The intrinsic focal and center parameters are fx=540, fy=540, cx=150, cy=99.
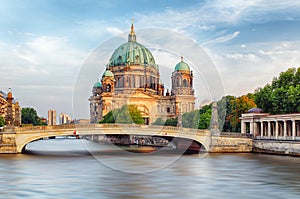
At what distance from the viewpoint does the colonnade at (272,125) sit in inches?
2068

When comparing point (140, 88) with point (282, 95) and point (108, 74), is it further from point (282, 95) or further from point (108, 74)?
point (282, 95)

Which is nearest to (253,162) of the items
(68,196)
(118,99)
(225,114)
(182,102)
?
(68,196)

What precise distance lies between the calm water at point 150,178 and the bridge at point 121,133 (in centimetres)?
362

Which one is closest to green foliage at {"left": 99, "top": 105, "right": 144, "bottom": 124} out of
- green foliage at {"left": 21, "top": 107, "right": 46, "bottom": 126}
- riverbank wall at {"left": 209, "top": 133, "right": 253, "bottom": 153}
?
riverbank wall at {"left": 209, "top": 133, "right": 253, "bottom": 153}

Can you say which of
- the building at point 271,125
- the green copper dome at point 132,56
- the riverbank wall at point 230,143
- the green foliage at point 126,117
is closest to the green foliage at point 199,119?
the green foliage at point 126,117

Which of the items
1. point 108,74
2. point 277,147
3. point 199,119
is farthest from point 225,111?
point 108,74

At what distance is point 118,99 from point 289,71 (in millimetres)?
62051

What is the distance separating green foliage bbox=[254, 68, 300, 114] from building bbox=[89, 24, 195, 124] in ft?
130

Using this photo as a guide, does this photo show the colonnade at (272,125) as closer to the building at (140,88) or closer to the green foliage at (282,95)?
the green foliage at (282,95)

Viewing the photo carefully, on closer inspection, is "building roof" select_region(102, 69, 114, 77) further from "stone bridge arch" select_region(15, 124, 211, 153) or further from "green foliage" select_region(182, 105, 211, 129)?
"stone bridge arch" select_region(15, 124, 211, 153)

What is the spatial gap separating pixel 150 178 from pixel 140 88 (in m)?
87.2

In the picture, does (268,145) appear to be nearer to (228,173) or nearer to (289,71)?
(289,71)

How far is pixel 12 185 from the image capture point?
28469mm

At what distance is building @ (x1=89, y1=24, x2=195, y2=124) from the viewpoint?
362ft
